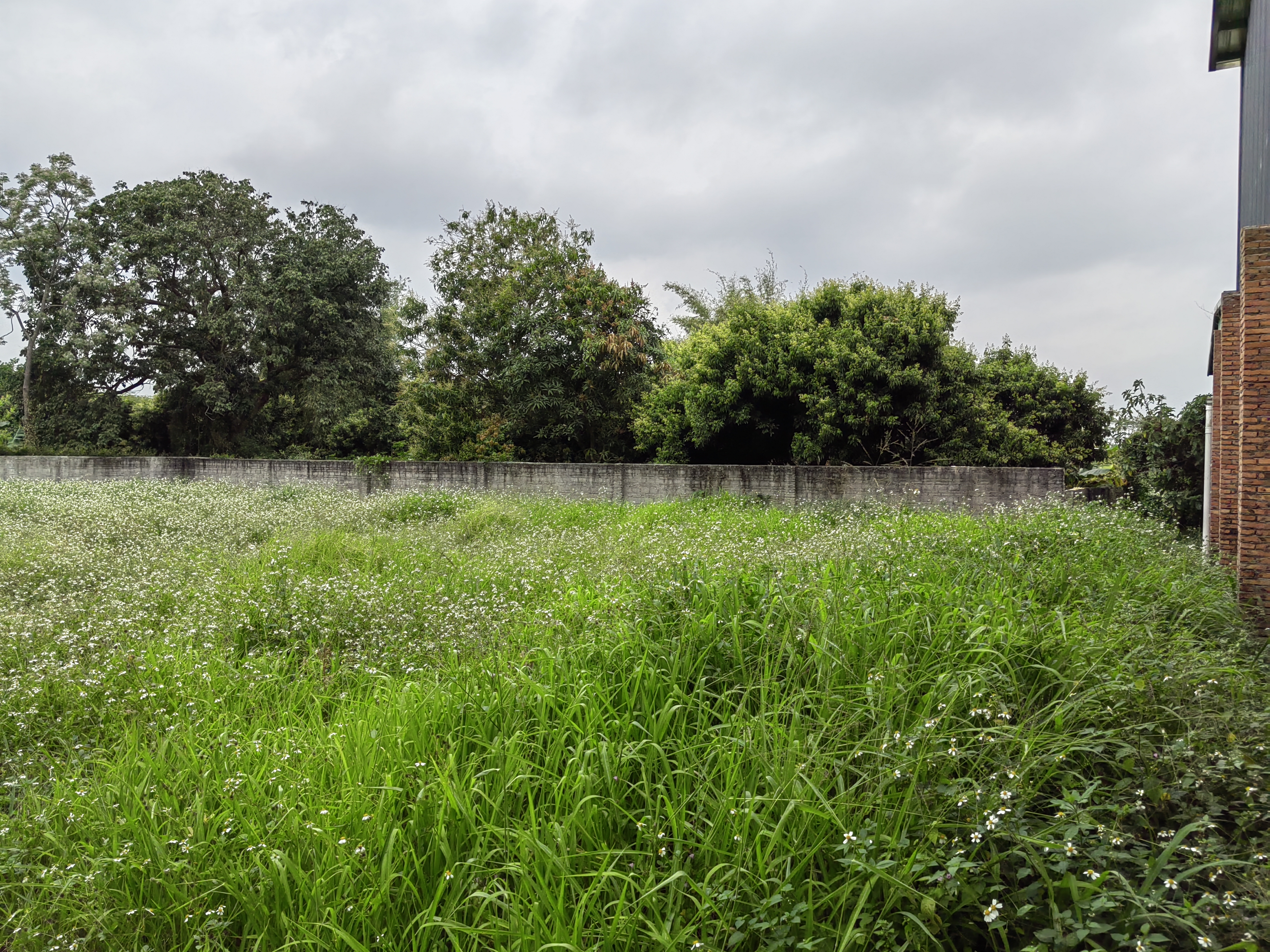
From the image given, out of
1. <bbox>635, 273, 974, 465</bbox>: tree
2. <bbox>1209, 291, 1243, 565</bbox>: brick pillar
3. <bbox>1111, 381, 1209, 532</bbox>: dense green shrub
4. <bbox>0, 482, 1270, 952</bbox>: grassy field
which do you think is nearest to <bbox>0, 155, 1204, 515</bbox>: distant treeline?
<bbox>635, 273, 974, 465</bbox>: tree

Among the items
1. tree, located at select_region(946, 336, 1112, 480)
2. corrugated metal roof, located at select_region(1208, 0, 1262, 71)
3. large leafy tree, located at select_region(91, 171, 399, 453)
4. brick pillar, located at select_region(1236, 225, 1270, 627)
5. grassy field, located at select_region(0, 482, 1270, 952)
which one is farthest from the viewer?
large leafy tree, located at select_region(91, 171, 399, 453)

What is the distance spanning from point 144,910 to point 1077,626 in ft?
13.0

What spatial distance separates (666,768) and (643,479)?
33.3 feet

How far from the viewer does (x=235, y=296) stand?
21125mm

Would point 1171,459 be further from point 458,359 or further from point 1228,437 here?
point 458,359

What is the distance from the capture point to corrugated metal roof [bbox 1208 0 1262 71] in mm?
9164

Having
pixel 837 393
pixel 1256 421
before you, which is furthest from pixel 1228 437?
pixel 837 393

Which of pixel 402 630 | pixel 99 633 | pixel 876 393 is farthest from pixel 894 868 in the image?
pixel 876 393

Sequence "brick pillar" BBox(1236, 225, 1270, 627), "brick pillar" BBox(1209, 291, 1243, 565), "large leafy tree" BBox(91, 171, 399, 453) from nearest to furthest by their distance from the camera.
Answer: "brick pillar" BBox(1236, 225, 1270, 627), "brick pillar" BBox(1209, 291, 1243, 565), "large leafy tree" BBox(91, 171, 399, 453)

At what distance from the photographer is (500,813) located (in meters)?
2.43

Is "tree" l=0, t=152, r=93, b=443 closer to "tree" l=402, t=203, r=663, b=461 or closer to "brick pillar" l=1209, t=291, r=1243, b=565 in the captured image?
"tree" l=402, t=203, r=663, b=461

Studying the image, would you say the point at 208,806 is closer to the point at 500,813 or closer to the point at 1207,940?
the point at 500,813

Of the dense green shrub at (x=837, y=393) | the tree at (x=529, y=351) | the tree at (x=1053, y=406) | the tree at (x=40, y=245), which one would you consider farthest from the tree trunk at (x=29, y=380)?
the tree at (x=1053, y=406)

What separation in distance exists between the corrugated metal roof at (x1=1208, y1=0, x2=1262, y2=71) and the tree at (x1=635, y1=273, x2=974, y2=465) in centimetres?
478
